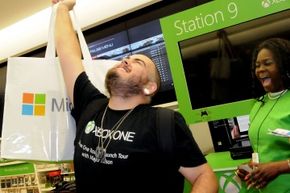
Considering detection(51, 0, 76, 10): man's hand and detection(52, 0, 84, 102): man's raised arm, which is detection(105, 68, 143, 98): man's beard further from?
detection(51, 0, 76, 10): man's hand

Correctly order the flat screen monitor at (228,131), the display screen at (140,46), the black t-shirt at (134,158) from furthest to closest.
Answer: the display screen at (140,46)
the flat screen monitor at (228,131)
the black t-shirt at (134,158)

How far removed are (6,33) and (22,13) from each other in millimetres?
753

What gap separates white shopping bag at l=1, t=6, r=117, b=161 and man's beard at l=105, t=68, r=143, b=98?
0.25m

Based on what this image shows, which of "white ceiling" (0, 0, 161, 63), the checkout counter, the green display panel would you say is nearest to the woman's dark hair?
the green display panel

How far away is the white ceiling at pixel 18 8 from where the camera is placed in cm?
340

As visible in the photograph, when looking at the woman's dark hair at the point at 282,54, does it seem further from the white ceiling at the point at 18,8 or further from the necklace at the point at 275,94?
the white ceiling at the point at 18,8

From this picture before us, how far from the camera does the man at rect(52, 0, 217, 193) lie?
128 cm

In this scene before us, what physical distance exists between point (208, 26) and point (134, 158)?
0.94m

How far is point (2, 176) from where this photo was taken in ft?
15.8

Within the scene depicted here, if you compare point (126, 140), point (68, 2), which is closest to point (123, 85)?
point (126, 140)

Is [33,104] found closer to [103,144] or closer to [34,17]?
[103,144]

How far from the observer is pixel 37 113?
5.06 feet

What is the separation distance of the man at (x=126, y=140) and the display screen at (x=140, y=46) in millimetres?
1677

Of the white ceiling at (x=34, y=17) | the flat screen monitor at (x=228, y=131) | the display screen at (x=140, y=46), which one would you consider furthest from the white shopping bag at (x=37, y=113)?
the white ceiling at (x=34, y=17)
